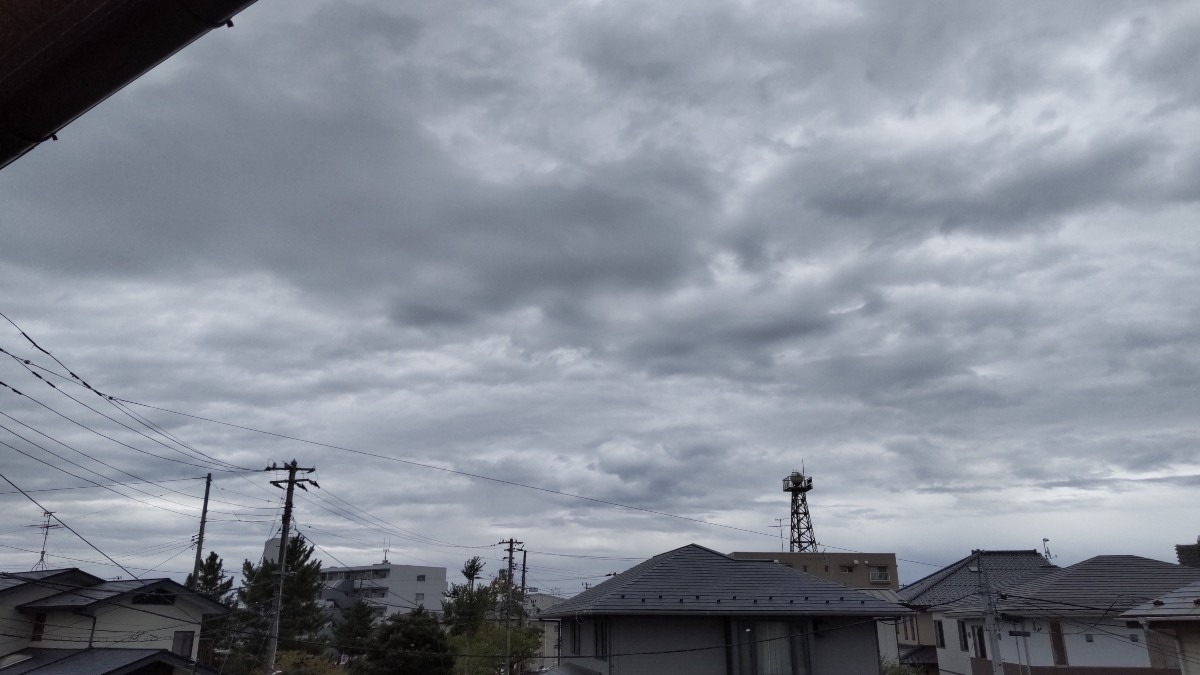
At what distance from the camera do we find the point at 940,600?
49.3 metres

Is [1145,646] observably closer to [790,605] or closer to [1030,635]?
[1030,635]

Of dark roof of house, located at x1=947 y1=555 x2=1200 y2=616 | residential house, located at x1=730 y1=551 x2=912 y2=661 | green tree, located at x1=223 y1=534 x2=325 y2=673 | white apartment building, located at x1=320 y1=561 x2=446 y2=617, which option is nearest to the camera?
dark roof of house, located at x1=947 y1=555 x2=1200 y2=616

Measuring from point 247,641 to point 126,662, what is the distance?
118 feet

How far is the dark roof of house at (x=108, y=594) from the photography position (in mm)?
35656

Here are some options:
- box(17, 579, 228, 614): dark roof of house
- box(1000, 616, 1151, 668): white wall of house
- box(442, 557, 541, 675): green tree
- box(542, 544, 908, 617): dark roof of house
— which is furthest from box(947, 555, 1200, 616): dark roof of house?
box(17, 579, 228, 614): dark roof of house

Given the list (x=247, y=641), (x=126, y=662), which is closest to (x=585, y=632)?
(x=126, y=662)

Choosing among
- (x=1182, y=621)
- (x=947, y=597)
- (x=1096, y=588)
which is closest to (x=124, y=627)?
(x=1182, y=621)

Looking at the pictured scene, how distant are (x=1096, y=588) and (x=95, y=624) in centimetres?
4592

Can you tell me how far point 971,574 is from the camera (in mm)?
51719

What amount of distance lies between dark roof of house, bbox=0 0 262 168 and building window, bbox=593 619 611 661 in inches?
1066

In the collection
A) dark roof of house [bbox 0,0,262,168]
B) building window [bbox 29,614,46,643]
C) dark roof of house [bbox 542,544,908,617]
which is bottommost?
building window [bbox 29,614,46,643]

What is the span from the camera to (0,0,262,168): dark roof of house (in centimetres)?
362

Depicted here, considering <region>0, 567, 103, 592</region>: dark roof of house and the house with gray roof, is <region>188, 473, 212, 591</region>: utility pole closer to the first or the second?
<region>0, 567, 103, 592</region>: dark roof of house

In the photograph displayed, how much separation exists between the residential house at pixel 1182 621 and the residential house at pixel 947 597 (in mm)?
22549
